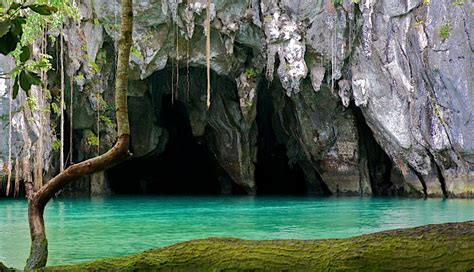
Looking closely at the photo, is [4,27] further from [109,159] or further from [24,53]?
[109,159]

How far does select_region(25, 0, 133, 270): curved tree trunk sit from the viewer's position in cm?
292

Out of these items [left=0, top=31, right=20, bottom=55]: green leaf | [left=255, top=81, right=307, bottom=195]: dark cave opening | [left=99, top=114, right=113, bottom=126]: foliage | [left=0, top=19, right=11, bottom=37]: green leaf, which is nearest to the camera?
[left=0, top=19, right=11, bottom=37]: green leaf

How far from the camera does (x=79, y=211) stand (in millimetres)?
14719

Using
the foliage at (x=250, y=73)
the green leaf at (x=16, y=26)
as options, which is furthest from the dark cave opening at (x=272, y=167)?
the green leaf at (x=16, y=26)

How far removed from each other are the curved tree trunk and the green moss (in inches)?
22.8

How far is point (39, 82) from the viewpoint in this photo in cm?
245

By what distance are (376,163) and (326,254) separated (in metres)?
20.8

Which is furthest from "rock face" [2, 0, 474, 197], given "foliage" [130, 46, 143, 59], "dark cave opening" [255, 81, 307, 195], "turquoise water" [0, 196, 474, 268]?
"dark cave opening" [255, 81, 307, 195]

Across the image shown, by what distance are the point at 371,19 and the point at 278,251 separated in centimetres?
1617

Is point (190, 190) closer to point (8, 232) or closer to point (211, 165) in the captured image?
point (211, 165)

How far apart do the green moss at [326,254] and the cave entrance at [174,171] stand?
23.0 m

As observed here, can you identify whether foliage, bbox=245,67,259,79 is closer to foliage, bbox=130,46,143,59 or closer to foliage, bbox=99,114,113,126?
foliage, bbox=130,46,143,59

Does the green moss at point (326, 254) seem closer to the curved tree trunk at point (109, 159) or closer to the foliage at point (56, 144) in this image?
the curved tree trunk at point (109, 159)

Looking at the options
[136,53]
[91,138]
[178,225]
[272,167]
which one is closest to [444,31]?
[136,53]
